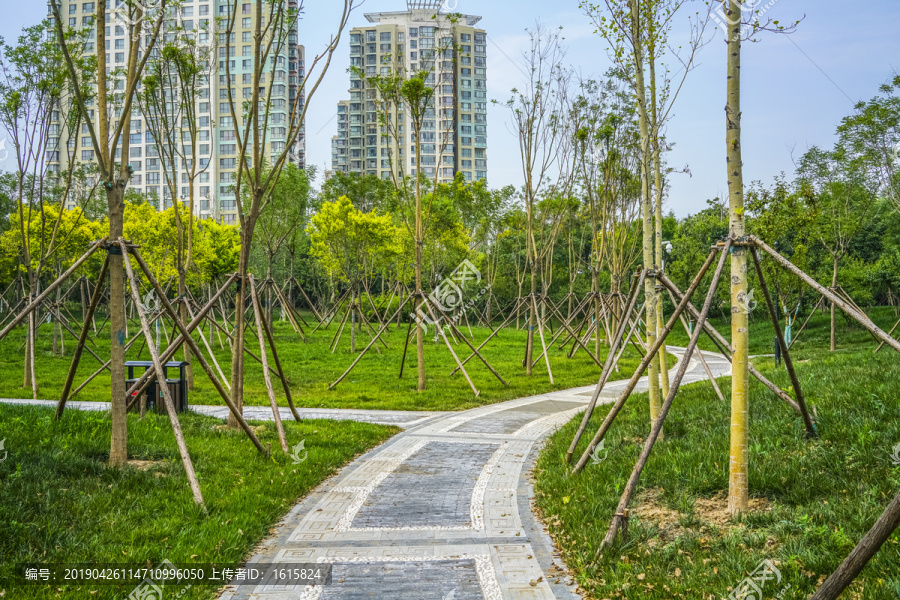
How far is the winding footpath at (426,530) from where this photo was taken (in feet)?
14.4

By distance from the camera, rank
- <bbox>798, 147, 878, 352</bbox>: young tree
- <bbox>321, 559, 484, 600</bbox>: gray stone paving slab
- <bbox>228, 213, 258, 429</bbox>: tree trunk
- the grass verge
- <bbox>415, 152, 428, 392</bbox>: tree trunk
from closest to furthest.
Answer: <bbox>321, 559, 484, 600</bbox>: gray stone paving slab < <bbox>228, 213, 258, 429</bbox>: tree trunk < the grass verge < <bbox>415, 152, 428, 392</bbox>: tree trunk < <bbox>798, 147, 878, 352</bbox>: young tree

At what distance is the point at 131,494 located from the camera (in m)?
5.75

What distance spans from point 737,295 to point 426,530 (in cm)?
336

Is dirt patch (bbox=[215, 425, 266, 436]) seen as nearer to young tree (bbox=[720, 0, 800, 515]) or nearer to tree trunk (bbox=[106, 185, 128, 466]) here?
tree trunk (bbox=[106, 185, 128, 466])

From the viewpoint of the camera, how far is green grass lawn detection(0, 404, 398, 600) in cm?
455

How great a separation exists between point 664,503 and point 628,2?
6.49 metres

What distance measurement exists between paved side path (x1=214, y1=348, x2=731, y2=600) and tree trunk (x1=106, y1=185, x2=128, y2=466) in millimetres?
2062

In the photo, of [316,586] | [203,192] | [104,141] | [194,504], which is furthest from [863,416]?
[203,192]

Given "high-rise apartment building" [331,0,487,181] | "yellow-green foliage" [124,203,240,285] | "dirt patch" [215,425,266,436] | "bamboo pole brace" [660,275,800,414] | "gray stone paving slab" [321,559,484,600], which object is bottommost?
"gray stone paving slab" [321,559,484,600]

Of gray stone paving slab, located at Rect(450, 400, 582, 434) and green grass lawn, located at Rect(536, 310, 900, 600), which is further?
gray stone paving slab, located at Rect(450, 400, 582, 434)

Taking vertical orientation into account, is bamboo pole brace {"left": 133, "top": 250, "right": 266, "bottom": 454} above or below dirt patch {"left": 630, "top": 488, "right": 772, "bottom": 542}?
above

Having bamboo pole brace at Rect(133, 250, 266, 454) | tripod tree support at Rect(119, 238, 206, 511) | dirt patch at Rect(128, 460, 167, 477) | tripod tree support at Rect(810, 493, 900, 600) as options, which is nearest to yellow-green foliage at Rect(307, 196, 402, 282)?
bamboo pole brace at Rect(133, 250, 266, 454)

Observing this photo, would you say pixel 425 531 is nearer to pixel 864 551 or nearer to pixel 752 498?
pixel 752 498

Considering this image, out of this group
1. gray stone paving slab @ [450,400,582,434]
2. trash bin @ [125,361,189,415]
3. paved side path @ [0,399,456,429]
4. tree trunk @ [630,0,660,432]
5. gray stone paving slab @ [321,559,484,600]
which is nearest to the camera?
gray stone paving slab @ [321,559,484,600]
